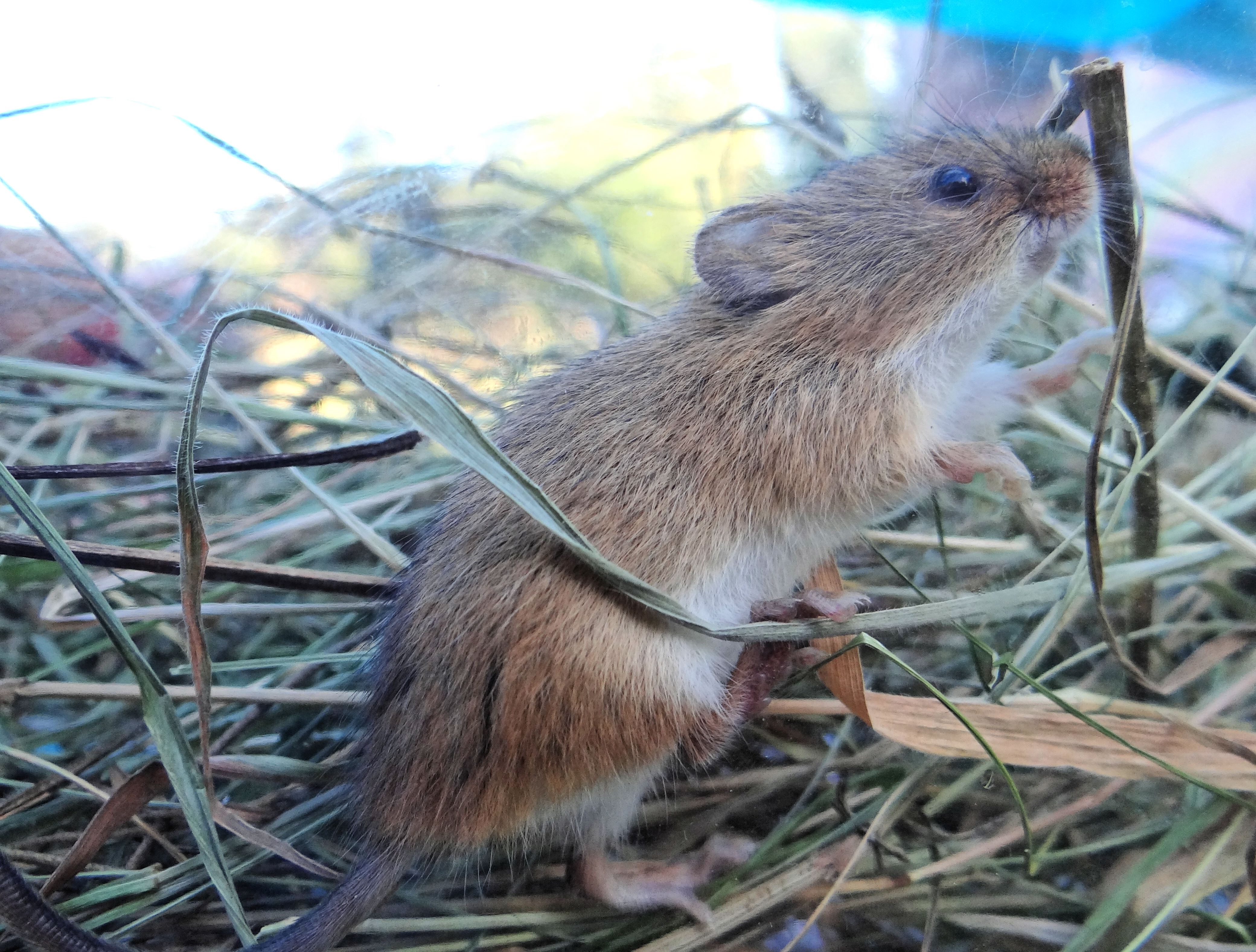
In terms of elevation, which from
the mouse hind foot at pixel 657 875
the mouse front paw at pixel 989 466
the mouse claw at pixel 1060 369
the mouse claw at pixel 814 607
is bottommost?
the mouse hind foot at pixel 657 875

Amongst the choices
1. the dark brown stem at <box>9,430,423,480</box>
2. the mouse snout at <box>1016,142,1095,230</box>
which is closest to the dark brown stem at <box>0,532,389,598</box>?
the dark brown stem at <box>9,430,423,480</box>

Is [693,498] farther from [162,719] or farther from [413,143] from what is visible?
[413,143]

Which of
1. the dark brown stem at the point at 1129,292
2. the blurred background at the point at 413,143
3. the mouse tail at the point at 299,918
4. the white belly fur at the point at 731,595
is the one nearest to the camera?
the mouse tail at the point at 299,918

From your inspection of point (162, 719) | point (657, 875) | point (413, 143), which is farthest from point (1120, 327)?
point (413, 143)

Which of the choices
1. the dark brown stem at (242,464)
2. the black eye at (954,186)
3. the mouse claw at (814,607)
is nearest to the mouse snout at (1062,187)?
the black eye at (954,186)

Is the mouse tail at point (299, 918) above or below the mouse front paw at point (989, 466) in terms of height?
below

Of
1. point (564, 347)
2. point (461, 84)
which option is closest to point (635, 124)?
point (461, 84)

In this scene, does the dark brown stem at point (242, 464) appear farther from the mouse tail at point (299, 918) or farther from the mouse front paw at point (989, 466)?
the mouse front paw at point (989, 466)
